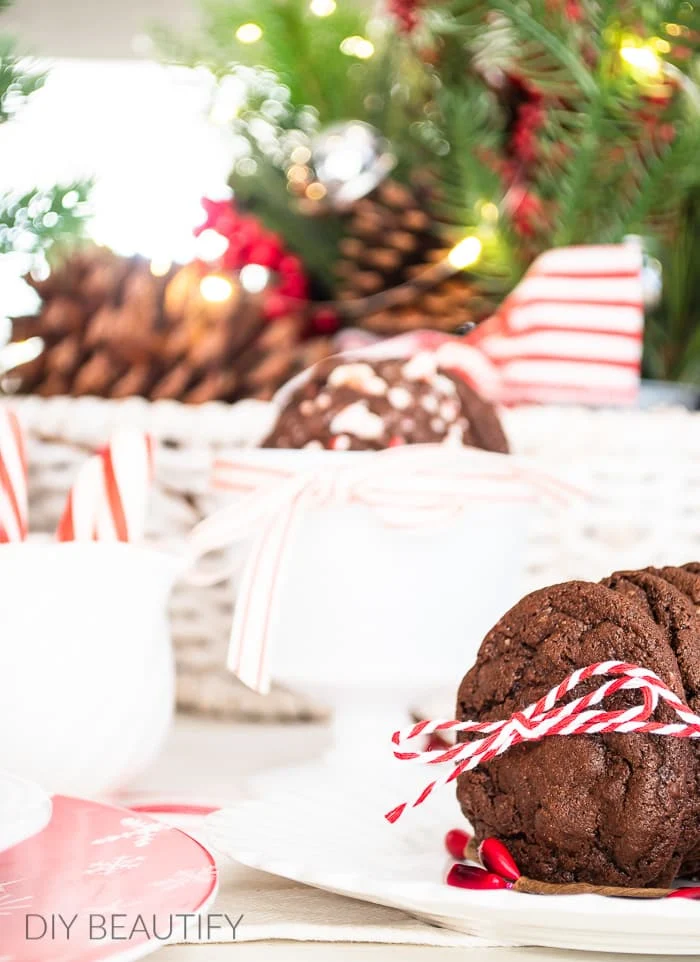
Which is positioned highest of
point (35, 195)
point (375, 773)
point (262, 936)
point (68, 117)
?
point (35, 195)

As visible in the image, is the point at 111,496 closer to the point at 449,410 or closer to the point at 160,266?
the point at 449,410

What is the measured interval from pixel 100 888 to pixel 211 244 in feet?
2.34

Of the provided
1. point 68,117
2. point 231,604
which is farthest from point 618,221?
point 68,117

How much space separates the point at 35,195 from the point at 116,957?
391 mm

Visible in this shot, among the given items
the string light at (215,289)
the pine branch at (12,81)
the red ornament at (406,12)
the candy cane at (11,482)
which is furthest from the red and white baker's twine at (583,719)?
the red ornament at (406,12)

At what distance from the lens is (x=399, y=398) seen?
1.88 ft

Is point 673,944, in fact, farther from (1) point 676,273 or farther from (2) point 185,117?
(2) point 185,117

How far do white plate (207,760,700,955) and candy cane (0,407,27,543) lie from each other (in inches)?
7.2

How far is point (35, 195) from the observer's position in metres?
0.56

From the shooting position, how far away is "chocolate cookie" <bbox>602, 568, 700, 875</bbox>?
1.31 ft

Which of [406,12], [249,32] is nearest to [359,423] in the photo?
[406,12]

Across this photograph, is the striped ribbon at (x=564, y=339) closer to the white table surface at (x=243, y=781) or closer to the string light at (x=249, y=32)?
the white table surface at (x=243, y=781)

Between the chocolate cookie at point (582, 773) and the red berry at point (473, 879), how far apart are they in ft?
0.05

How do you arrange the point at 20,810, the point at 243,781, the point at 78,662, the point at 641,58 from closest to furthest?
the point at 20,810, the point at 78,662, the point at 243,781, the point at 641,58
